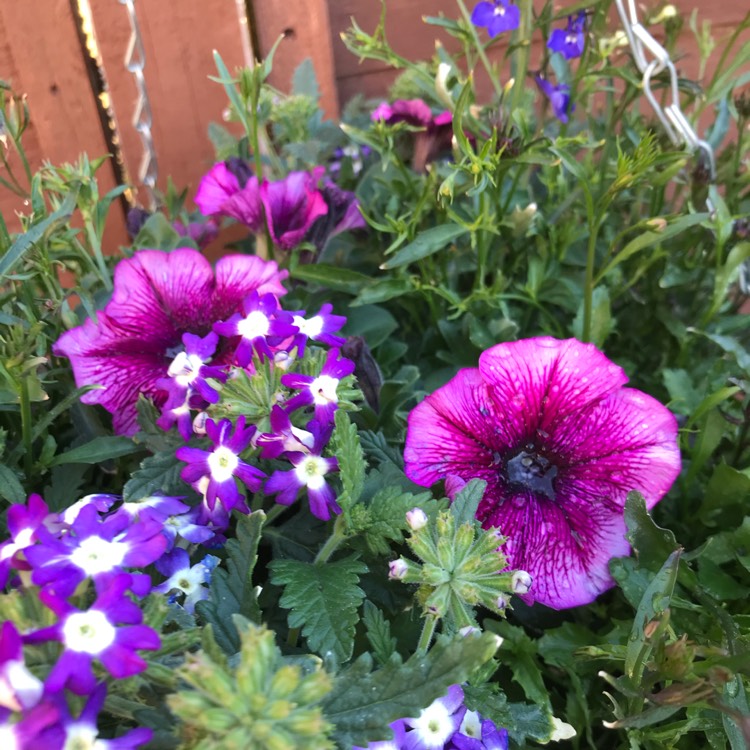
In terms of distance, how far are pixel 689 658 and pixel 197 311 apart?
423 mm

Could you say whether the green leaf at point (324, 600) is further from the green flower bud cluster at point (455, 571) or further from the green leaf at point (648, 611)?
the green leaf at point (648, 611)

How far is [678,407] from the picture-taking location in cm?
62

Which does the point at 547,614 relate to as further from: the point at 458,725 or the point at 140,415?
the point at 140,415

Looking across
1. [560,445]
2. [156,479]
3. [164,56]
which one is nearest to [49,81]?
[164,56]

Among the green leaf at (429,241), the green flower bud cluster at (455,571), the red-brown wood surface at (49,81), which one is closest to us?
the green flower bud cluster at (455,571)

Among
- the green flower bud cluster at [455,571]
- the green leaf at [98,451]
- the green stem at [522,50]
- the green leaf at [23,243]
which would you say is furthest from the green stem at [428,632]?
the green stem at [522,50]

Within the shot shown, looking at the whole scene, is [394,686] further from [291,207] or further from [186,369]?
[291,207]

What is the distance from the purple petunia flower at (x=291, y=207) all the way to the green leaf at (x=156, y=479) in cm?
26

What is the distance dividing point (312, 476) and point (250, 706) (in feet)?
0.53

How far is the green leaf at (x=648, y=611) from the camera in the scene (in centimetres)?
39

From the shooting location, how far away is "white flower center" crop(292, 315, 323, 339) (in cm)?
48

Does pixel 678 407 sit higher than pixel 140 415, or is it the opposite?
pixel 140 415

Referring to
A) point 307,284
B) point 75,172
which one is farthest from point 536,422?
point 75,172

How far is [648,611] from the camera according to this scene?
0.41 metres
